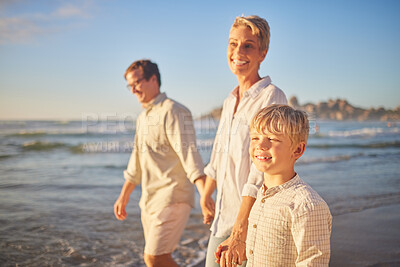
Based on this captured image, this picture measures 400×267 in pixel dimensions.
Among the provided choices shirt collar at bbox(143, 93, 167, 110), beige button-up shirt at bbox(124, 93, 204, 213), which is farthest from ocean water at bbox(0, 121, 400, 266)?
shirt collar at bbox(143, 93, 167, 110)

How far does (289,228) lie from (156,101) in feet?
7.23

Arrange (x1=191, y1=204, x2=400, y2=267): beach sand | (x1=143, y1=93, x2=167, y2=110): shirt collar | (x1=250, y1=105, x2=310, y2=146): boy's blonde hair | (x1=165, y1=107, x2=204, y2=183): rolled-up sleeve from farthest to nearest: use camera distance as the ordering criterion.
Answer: (x1=191, y1=204, x2=400, y2=267): beach sand
(x1=143, y1=93, x2=167, y2=110): shirt collar
(x1=165, y1=107, x2=204, y2=183): rolled-up sleeve
(x1=250, y1=105, x2=310, y2=146): boy's blonde hair

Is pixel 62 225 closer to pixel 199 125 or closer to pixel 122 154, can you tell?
pixel 122 154

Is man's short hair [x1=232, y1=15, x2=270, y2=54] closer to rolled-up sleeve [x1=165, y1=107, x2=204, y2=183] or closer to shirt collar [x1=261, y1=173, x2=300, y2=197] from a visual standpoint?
shirt collar [x1=261, y1=173, x2=300, y2=197]

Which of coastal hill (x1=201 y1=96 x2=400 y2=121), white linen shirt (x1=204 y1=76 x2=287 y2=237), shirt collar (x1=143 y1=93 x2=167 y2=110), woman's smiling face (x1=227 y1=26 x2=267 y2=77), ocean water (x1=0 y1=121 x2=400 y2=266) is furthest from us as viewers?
coastal hill (x1=201 y1=96 x2=400 y2=121)

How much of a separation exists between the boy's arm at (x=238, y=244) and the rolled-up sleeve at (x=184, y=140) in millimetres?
1183

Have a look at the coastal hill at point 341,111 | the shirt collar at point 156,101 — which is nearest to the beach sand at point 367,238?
the shirt collar at point 156,101

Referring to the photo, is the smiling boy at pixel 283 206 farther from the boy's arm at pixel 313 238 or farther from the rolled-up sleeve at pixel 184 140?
the rolled-up sleeve at pixel 184 140

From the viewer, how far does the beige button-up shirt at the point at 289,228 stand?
1.47 meters

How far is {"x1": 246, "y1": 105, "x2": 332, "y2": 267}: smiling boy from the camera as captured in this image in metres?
1.48

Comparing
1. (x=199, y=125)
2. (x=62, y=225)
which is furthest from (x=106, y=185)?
(x=199, y=125)

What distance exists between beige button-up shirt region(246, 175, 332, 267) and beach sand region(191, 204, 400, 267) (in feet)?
9.32

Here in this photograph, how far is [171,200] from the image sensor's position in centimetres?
318

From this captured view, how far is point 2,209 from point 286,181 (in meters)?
7.00
